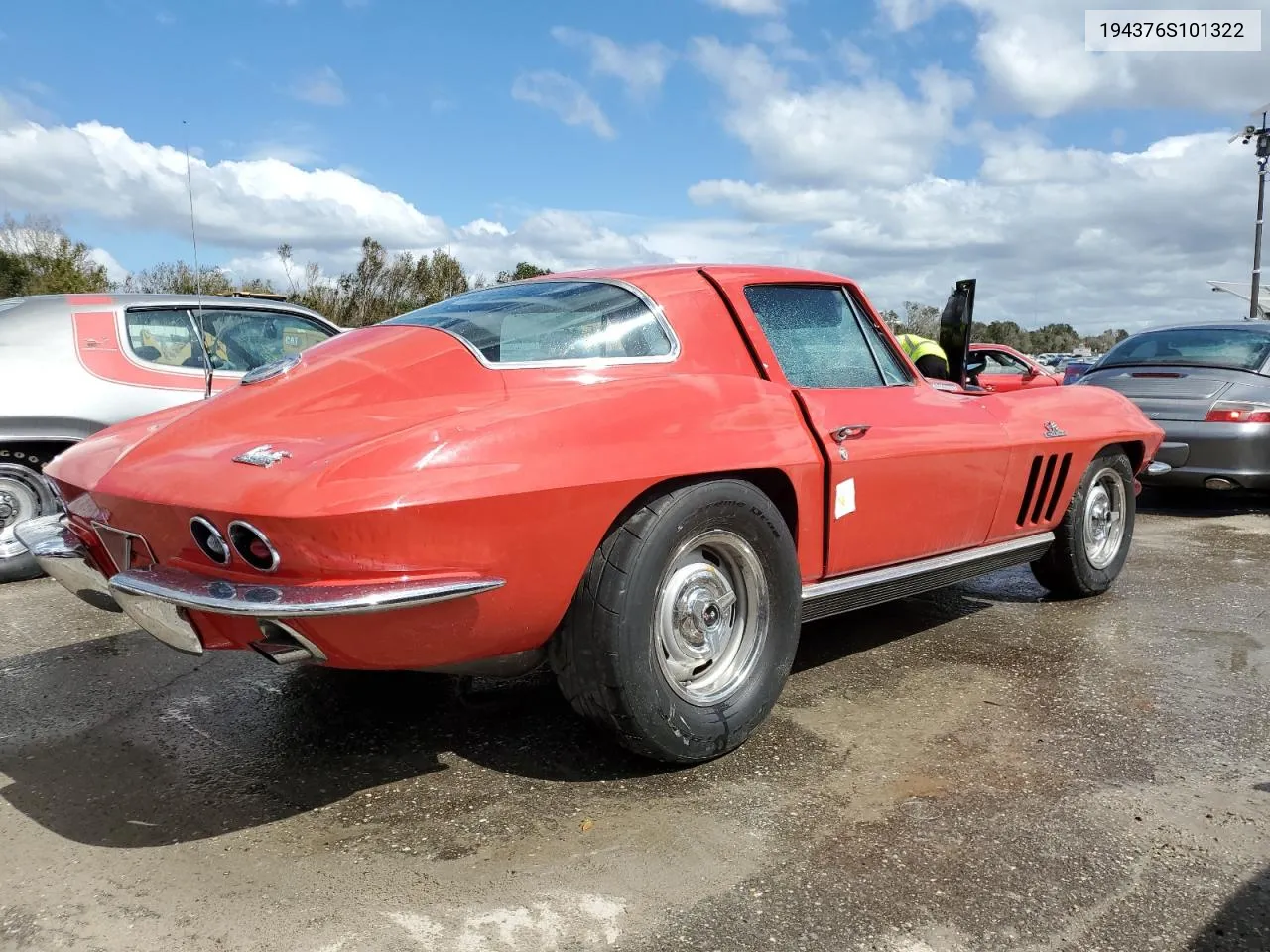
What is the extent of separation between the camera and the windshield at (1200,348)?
7.55 meters

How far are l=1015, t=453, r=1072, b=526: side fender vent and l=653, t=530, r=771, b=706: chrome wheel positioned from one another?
1.71 metres

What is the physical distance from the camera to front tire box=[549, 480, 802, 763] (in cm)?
253

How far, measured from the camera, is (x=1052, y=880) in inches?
88.4

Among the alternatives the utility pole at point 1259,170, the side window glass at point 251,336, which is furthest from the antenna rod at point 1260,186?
the side window glass at point 251,336

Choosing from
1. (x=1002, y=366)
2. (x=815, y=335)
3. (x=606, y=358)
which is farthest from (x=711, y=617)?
(x=1002, y=366)

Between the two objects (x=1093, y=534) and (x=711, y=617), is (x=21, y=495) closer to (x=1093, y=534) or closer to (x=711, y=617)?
(x=711, y=617)

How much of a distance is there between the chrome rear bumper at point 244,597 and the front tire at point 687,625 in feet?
1.16

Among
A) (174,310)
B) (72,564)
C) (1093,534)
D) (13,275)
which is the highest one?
(13,275)

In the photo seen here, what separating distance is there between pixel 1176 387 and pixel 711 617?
19.8 feet

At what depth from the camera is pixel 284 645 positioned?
7.57 ft

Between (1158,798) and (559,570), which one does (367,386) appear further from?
(1158,798)

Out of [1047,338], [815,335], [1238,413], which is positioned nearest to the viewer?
[815,335]

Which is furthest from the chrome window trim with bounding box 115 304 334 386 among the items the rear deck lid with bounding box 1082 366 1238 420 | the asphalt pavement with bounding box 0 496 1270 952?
the rear deck lid with bounding box 1082 366 1238 420

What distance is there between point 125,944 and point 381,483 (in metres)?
1.06
